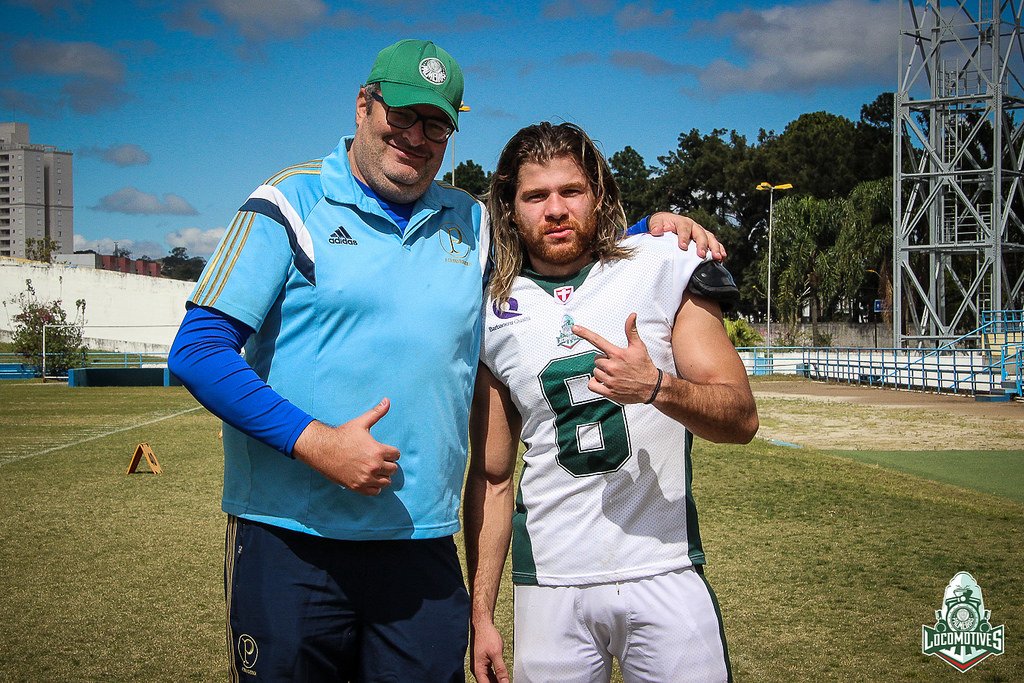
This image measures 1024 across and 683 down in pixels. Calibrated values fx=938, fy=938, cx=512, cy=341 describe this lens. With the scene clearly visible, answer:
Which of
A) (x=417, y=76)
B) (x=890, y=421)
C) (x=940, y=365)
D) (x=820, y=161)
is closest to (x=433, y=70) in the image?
(x=417, y=76)

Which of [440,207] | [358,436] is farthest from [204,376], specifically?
[440,207]

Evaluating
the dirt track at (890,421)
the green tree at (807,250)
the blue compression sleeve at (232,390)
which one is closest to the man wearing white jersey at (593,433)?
the blue compression sleeve at (232,390)

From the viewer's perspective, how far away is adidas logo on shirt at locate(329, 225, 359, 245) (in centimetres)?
249

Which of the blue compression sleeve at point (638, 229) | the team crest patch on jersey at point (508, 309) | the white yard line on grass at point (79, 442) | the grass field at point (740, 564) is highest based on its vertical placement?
the blue compression sleeve at point (638, 229)

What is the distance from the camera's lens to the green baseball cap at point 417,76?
101 inches

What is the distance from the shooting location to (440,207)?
2.75 meters

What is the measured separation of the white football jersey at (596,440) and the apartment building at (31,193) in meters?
162

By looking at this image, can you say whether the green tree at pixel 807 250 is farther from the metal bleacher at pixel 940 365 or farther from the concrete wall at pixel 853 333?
the metal bleacher at pixel 940 365

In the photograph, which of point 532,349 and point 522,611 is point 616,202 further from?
point 522,611

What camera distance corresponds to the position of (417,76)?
2570mm

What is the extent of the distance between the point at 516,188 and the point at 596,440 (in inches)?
33.8

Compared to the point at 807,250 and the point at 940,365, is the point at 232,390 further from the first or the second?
the point at 807,250

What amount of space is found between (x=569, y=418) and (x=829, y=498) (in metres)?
7.94

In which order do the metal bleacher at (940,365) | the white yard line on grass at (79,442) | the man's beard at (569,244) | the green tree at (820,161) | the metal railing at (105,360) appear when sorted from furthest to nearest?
the green tree at (820,161)
the metal railing at (105,360)
the metal bleacher at (940,365)
the white yard line on grass at (79,442)
the man's beard at (569,244)
